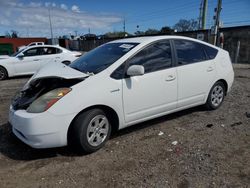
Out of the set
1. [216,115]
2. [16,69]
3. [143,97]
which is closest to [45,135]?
[143,97]

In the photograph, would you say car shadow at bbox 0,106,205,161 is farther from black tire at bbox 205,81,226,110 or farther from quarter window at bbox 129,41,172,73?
black tire at bbox 205,81,226,110

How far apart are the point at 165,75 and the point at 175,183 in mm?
1890

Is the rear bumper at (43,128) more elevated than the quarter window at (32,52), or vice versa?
the quarter window at (32,52)

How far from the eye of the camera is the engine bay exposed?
11.5ft

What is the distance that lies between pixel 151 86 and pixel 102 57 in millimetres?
980

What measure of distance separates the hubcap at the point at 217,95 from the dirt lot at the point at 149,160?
25.8 inches

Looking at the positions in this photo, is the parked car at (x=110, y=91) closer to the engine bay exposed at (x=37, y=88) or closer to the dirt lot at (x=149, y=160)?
the engine bay exposed at (x=37, y=88)

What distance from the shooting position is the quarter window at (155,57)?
4020mm

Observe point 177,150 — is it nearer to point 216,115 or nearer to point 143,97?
point 143,97

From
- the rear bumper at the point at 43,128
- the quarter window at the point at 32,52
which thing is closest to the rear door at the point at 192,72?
the rear bumper at the point at 43,128

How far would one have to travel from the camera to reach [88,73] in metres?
3.72

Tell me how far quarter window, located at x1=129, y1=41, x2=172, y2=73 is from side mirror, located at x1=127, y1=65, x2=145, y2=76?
209mm

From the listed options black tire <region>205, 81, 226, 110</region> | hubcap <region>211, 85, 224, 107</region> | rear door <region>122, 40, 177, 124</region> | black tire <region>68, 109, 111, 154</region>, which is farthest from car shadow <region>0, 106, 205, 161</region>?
hubcap <region>211, 85, 224, 107</region>

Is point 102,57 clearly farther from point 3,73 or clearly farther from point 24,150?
point 3,73
